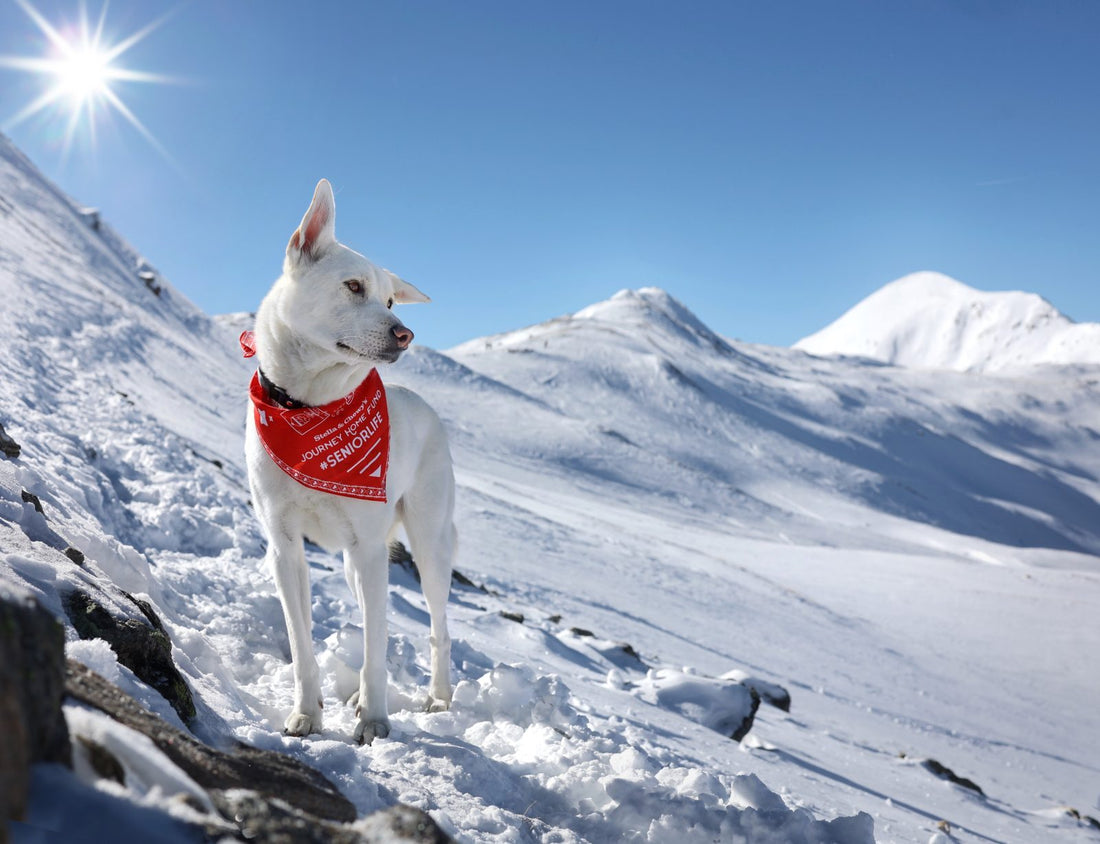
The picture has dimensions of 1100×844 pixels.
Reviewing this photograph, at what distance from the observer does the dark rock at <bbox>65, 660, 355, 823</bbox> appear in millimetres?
1894

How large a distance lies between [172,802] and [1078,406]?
101582 millimetres

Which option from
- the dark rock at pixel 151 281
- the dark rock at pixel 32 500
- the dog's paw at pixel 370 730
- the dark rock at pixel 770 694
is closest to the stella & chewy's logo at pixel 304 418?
the dark rock at pixel 32 500

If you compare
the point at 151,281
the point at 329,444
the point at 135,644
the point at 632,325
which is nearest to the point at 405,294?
the point at 329,444

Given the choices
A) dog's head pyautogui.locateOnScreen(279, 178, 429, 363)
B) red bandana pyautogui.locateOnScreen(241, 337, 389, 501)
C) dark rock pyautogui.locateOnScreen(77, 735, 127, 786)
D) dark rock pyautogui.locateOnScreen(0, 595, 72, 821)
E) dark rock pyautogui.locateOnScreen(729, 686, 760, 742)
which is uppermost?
dog's head pyautogui.locateOnScreen(279, 178, 429, 363)

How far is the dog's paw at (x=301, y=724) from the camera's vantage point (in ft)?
11.9

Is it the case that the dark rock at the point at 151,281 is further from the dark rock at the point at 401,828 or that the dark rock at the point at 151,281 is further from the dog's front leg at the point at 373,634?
the dark rock at the point at 401,828

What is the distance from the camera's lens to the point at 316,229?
3.81m

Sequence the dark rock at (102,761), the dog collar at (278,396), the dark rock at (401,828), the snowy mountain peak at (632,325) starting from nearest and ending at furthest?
the dark rock at (102,761), the dark rock at (401,828), the dog collar at (278,396), the snowy mountain peak at (632,325)

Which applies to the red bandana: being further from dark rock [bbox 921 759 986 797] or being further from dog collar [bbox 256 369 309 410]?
dark rock [bbox 921 759 986 797]

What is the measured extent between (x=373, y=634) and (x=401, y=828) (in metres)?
2.37

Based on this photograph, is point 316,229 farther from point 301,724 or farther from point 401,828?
point 401,828

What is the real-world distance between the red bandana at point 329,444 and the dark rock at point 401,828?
220 centimetres

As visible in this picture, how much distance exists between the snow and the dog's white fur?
1.10 feet

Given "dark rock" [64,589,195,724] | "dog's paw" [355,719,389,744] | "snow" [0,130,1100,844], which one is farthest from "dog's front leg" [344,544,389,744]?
"dark rock" [64,589,195,724]
